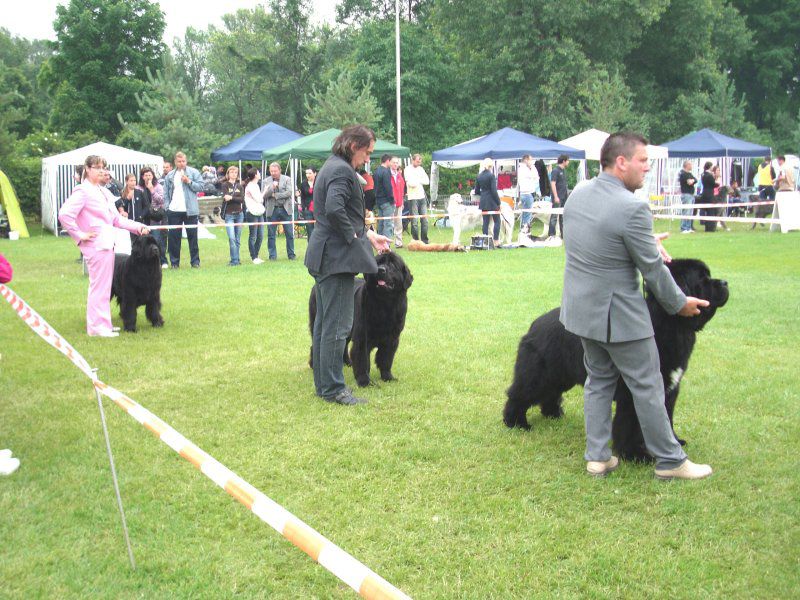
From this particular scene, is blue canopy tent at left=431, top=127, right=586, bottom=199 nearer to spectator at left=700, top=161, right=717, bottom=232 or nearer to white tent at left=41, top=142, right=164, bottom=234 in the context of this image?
spectator at left=700, top=161, right=717, bottom=232

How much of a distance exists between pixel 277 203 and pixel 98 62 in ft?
92.3

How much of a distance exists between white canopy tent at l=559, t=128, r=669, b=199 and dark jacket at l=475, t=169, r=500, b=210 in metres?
7.68

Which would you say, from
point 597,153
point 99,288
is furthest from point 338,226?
point 597,153

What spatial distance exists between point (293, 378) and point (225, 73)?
183 ft

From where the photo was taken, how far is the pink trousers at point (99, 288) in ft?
27.8

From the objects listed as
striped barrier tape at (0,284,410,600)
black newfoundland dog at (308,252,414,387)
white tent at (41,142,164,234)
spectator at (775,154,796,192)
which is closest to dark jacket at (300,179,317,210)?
white tent at (41,142,164,234)

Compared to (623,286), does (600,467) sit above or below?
below

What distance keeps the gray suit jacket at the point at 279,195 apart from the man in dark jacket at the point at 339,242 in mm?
10881

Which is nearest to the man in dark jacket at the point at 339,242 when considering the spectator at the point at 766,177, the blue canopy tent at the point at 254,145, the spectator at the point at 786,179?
the spectator at the point at 786,179

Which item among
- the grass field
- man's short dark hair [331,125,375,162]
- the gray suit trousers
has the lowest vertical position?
the grass field

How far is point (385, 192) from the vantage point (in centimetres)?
1733

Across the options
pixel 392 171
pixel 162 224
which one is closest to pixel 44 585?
pixel 162 224

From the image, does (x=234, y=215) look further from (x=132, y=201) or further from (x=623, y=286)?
(x=623, y=286)

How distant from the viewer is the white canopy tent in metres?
25.6
